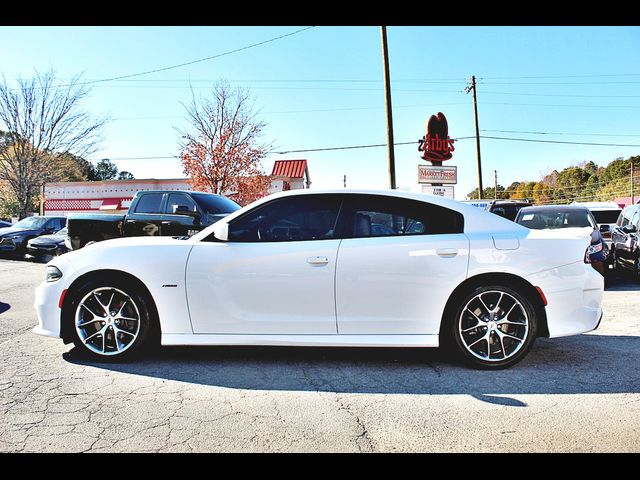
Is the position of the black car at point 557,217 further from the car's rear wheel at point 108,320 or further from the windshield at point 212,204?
the car's rear wheel at point 108,320

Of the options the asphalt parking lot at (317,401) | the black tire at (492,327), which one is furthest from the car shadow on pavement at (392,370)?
the black tire at (492,327)

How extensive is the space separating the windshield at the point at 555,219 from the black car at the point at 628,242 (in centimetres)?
93

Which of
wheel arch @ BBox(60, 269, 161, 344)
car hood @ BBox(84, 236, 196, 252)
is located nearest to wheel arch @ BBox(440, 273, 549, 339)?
car hood @ BBox(84, 236, 196, 252)

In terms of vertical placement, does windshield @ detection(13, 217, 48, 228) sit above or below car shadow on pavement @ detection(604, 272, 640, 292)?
above

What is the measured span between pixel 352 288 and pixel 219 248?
1200 millimetres

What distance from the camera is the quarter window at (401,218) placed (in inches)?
155

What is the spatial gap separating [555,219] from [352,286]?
747cm

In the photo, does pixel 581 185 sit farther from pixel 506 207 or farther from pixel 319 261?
pixel 319 261

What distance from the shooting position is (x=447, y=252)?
150 inches

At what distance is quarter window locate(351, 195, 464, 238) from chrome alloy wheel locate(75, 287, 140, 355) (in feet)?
6.94

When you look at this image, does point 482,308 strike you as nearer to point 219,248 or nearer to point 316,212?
point 316,212

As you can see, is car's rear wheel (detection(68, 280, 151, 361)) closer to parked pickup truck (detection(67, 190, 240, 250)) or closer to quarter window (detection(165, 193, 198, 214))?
parked pickup truck (detection(67, 190, 240, 250))

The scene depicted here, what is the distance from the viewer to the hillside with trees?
69.3 meters
